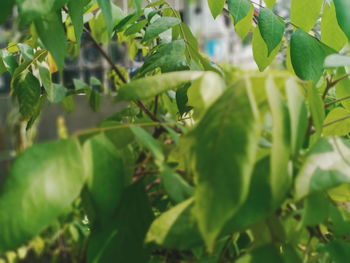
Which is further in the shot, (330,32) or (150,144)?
(330,32)

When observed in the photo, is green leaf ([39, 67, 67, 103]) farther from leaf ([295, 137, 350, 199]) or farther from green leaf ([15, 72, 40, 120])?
leaf ([295, 137, 350, 199])

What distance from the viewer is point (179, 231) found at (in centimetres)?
39

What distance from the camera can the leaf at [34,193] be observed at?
355 millimetres

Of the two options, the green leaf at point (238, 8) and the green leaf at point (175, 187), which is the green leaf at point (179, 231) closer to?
the green leaf at point (175, 187)

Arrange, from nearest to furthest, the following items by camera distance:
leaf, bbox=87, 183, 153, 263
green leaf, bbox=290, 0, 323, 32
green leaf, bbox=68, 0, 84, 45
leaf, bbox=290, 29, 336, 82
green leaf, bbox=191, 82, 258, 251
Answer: green leaf, bbox=191, 82, 258, 251 < leaf, bbox=87, 183, 153, 263 < green leaf, bbox=68, 0, 84, 45 < leaf, bbox=290, 29, 336, 82 < green leaf, bbox=290, 0, 323, 32

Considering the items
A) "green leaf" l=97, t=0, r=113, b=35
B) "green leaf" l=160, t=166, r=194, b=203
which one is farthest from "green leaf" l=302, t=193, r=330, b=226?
"green leaf" l=97, t=0, r=113, b=35

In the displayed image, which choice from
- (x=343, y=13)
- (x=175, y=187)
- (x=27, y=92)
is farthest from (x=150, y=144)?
(x=27, y=92)

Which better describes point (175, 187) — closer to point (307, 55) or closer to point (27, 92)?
point (307, 55)

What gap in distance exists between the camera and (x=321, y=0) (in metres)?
0.80

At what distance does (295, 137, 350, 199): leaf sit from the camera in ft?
1.24

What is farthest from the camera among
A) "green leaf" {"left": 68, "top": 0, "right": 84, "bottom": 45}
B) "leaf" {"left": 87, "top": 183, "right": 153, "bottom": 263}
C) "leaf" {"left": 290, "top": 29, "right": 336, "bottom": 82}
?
"leaf" {"left": 290, "top": 29, "right": 336, "bottom": 82}

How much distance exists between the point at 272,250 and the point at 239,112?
13 centimetres

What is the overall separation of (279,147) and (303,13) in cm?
53

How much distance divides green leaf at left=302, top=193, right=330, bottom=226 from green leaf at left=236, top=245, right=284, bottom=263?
0.04 meters
